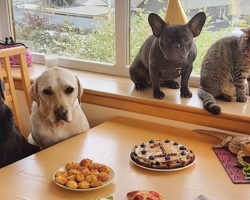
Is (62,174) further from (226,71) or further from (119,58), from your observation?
(119,58)

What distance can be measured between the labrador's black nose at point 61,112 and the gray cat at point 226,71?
1.99 feet

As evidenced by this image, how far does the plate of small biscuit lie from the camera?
125 cm

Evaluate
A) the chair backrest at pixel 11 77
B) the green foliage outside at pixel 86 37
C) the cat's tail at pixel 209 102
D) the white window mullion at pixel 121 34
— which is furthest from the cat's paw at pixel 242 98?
the chair backrest at pixel 11 77

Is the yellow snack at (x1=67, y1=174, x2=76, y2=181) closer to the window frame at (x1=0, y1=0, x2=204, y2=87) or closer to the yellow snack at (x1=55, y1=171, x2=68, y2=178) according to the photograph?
the yellow snack at (x1=55, y1=171, x2=68, y2=178)

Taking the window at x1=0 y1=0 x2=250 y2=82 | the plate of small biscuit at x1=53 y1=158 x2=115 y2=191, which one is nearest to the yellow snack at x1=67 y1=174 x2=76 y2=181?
the plate of small biscuit at x1=53 y1=158 x2=115 y2=191

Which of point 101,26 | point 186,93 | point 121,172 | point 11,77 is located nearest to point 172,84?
point 186,93

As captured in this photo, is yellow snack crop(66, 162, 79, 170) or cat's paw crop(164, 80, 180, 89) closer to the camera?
yellow snack crop(66, 162, 79, 170)

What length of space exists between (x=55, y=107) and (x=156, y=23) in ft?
1.85

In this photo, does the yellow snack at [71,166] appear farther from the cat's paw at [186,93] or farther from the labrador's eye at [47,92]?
the cat's paw at [186,93]

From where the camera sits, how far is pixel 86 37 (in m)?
2.31

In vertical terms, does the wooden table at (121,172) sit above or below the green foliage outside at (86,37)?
below

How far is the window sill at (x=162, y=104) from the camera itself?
1.65 meters

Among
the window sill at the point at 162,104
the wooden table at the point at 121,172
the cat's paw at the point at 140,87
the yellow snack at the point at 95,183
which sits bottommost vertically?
the wooden table at the point at 121,172

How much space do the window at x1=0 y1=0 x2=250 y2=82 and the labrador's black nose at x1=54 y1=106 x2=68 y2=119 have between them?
2.29ft
